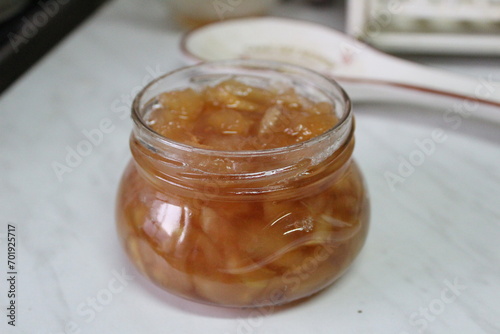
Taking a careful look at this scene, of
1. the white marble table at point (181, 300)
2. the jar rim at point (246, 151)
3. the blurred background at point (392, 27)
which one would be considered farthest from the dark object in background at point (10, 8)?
the jar rim at point (246, 151)

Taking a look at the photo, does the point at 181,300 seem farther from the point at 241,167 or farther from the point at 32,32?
the point at 32,32

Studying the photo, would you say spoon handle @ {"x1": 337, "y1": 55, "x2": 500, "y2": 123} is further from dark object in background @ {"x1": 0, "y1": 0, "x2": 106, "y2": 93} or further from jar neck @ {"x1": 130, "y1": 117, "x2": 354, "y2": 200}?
dark object in background @ {"x1": 0, "y1": 0, "x2": 106, "y2": 93}

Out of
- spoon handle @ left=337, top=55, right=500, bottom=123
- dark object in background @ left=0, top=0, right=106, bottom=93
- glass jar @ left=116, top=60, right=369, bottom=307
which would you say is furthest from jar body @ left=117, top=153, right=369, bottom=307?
dark object in background @ left=0, top=0, right=106, bottom=93

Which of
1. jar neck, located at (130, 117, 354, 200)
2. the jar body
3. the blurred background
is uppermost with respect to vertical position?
jar neck, located at (130, 117, 354, 200)

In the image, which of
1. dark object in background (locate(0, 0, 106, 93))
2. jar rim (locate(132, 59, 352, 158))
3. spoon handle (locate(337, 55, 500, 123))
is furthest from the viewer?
dark object in background (locate(0, 0, 106, 93))

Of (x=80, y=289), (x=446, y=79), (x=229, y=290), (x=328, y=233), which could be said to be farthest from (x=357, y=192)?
(x=446, y=79)

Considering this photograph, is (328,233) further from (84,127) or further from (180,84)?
(84,127)
